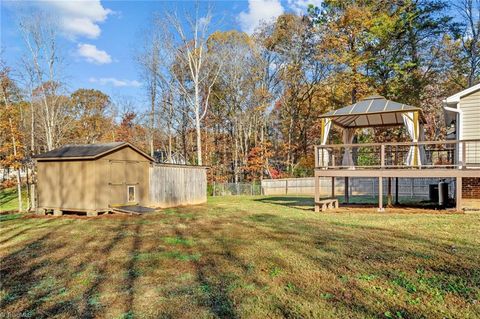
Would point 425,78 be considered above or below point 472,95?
above

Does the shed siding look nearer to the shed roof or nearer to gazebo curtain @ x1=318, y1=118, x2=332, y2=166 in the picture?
gazebo curtain @ x1=318, y1=118, x2=332, y2=166

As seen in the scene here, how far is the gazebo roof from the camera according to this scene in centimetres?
1099

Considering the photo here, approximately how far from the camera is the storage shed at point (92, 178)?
11578 mm

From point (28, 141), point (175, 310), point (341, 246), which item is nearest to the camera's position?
point (175, 310)

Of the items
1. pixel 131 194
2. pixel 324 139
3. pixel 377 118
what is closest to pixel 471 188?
pixel 377 118

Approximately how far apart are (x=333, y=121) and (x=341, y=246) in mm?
7314

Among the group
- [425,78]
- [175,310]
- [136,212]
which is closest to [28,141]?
[136,212]

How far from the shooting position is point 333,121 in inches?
499

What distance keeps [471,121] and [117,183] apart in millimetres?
12276

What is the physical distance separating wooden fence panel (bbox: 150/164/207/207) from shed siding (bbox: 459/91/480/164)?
424 inches

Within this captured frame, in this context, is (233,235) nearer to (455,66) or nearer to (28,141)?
(455,66)

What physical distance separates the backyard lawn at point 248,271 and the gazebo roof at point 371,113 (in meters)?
3.89

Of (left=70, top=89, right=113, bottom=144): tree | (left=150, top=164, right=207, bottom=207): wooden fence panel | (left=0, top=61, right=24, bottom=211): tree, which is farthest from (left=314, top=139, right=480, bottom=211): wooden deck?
(left=70, top=89, right=113, bottom=144): tree

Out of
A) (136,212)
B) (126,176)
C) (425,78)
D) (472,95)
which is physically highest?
(425,78)
